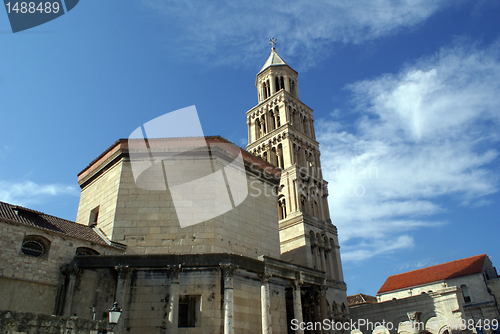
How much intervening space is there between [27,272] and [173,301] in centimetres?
650

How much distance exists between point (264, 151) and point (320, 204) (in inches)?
389

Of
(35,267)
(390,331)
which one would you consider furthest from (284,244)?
(35,267)

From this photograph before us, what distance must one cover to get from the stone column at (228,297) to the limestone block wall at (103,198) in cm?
690

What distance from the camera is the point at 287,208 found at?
39.0 metres

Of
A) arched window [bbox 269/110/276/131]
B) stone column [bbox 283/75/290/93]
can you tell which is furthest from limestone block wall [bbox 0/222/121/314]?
stone column [bbox 283/75/290/93]

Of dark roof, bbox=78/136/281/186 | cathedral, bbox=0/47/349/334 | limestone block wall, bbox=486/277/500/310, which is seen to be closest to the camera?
cathedral, bbox=0/47/349/334

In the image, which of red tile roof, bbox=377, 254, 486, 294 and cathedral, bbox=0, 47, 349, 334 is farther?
red tile roof, bbox=377, 254, 486, 294

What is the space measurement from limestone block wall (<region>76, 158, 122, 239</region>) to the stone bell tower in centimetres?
2144

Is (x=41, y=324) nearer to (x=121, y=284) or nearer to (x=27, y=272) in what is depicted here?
(x=121, y=284)

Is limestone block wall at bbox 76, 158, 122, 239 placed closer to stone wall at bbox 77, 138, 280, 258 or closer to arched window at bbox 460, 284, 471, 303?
stone wall at bbox 77, 138, 280, 258

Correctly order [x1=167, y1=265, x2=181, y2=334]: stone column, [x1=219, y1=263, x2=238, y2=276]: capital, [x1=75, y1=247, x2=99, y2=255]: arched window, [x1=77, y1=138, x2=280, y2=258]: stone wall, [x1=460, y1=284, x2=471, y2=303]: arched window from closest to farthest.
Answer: [x1=167, y1=265, x2=181, y2=334]: stone column, [x1=219, y1=263, x2=238, y2=276]: capital, [x1=75, y1=247, x2=99, y2=255]: arched window, [x1=77, y1=138, x2=280, y2=258]: stone wall, [x1=460, y1=284, x2=471, y2=303]: arched window

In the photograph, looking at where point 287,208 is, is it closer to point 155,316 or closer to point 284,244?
point 284,244

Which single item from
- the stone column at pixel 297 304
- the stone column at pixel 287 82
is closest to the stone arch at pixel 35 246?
the stone column at pixel 297 304

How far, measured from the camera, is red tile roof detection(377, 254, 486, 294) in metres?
48.9
